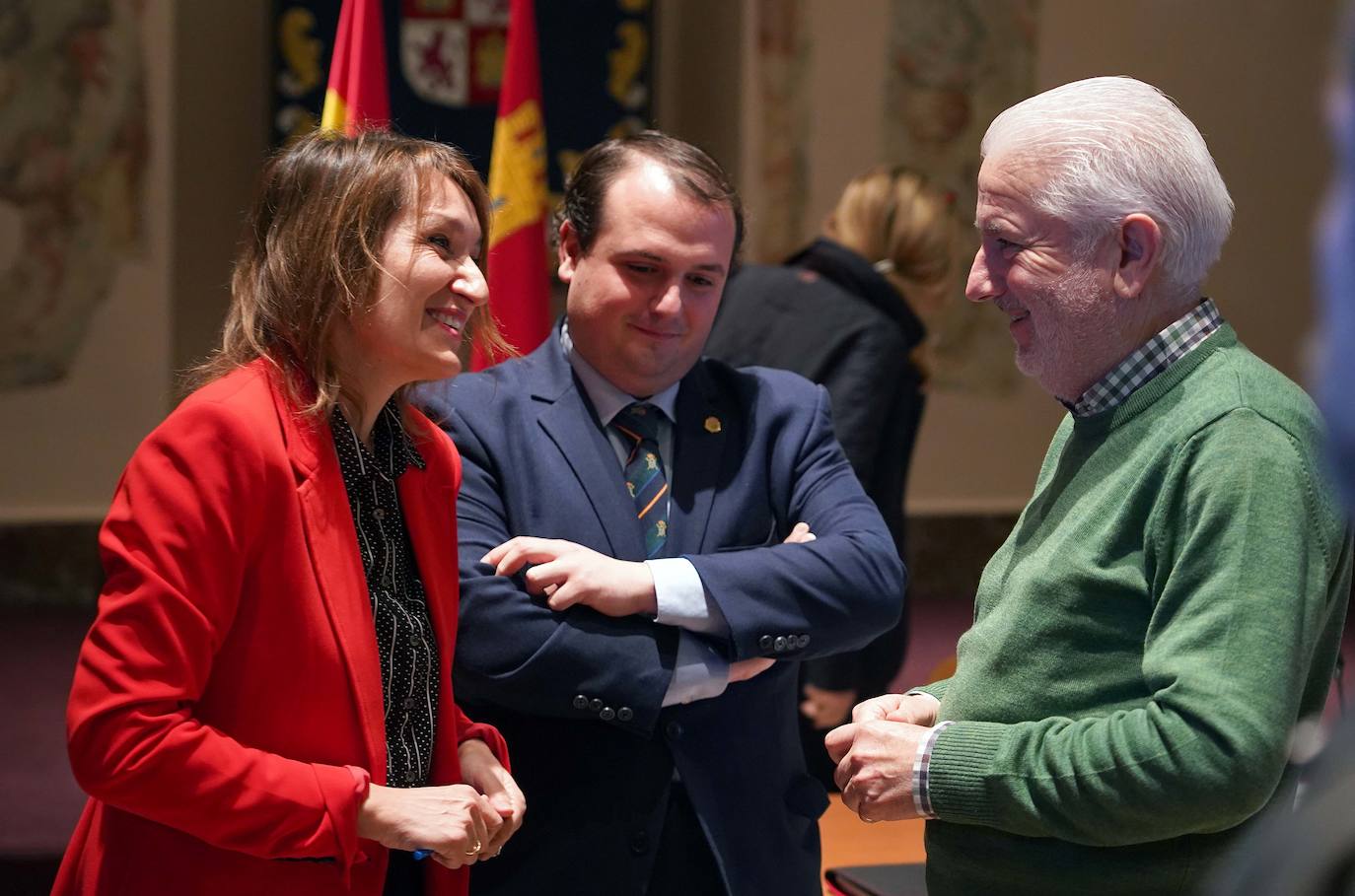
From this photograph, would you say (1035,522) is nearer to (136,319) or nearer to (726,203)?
(726,203)

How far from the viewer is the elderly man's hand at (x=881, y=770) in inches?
70.9

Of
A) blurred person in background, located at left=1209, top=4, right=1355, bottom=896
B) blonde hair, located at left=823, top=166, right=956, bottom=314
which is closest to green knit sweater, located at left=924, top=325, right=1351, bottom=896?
blurred person in background, located at left=1209, top=4, right=1355, bottom=896

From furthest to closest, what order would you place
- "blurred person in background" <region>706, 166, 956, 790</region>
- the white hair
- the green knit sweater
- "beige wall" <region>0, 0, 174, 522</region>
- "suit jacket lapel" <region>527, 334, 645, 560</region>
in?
"beige wall" <region>0, 0, 174, 522</region>
"blurred person in background" <region>706, 166, 956, 790</region>
"suit jacket lapel" <region>527, 334, 645, 560</region>
the white hair
the green knit sweater

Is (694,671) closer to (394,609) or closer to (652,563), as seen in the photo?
(652,563)

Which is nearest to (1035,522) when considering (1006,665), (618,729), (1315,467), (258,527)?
(1006,665)

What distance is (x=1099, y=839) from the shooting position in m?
1.66

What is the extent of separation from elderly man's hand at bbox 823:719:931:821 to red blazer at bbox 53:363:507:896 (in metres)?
0.55

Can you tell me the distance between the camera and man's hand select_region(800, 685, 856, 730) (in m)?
4.00

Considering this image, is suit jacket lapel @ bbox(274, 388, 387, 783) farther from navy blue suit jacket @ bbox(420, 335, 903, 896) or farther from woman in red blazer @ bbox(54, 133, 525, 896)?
navy blue suit jacket @ bbox(420, 335, 903, 896)

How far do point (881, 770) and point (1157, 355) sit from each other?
1.86ft

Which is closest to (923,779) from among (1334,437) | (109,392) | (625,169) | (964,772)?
(964,772)

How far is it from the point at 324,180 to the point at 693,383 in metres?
0.79

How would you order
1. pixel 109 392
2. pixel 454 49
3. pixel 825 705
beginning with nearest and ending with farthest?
pixel 825 705
pixel 109 392
pixel 454 49

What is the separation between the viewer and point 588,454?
7.84 feet
